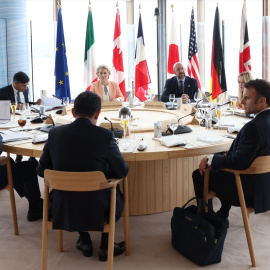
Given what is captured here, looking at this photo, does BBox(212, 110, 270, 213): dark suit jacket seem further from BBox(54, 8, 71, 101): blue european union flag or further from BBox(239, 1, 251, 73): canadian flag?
BBox(54, 8, 71, 101): blue european union flag

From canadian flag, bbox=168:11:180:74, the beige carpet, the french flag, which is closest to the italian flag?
the french flag

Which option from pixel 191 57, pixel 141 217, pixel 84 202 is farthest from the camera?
pixel 191 57

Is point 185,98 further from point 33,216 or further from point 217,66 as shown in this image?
point 33,216

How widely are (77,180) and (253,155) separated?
1193 millimetres

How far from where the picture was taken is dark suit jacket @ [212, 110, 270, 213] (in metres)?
2.66

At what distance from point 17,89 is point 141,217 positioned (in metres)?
2.71

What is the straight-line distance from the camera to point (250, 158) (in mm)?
2670

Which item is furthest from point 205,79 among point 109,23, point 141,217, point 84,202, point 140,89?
point 84,202

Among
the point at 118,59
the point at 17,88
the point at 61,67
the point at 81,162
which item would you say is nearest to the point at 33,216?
the point at 81,162

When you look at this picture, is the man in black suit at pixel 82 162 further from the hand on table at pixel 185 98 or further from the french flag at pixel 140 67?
the french flag at pixel 140 67

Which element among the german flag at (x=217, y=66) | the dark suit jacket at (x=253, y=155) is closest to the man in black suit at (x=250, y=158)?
the dark suit jacket at (x=253, y=155)

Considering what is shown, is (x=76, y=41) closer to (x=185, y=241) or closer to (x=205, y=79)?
(x=205, y=79)

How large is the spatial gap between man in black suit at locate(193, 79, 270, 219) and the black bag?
216 mm

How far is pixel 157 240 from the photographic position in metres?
3.23
